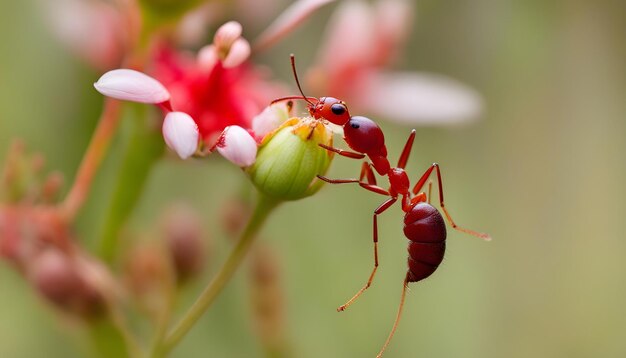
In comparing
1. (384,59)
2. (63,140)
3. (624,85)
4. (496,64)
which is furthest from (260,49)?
(624,85)

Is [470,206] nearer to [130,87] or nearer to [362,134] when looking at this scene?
[362,134]

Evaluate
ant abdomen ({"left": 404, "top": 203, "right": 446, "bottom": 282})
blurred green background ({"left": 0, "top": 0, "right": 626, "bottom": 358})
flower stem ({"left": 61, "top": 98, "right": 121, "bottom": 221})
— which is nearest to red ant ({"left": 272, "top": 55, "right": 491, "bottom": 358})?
ant abdomen ({"left": 404, "top": 203, "right": 446, "bottom": 282})

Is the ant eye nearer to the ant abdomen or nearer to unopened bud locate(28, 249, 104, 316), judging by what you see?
the ant abdomen

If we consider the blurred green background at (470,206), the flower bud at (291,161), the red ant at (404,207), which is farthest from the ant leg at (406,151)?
the blurred green background at (470,206)

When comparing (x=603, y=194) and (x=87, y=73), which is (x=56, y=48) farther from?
(x=603, y=194)

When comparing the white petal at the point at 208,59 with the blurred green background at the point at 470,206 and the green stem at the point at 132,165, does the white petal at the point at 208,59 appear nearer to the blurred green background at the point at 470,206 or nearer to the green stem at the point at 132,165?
the green stem at the point at 132,165

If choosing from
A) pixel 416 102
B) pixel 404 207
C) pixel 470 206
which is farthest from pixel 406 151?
pixel 470 206
